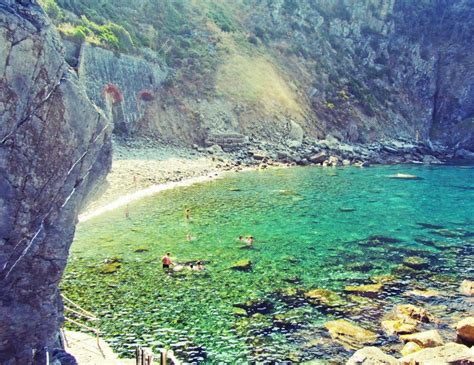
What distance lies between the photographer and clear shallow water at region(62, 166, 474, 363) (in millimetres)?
16609

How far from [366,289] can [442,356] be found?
7.16 meters

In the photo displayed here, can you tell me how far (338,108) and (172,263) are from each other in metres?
68.8

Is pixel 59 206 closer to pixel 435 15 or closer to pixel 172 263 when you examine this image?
pixel 172 263

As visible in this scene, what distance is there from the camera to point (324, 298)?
65.3 ft

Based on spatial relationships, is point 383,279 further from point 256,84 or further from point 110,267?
point 256,84

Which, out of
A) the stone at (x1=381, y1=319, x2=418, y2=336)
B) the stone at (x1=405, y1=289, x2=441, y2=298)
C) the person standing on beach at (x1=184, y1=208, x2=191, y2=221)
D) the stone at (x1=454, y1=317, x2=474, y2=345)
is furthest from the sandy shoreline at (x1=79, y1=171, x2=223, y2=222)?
the stone at (x1=454, y1=317, x2=474, y2=345)

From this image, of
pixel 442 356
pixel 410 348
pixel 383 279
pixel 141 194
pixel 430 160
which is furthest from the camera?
pixel 430 160

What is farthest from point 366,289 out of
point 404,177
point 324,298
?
point 404,177

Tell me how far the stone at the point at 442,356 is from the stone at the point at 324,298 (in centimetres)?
495

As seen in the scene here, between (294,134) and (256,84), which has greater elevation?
(256,84)

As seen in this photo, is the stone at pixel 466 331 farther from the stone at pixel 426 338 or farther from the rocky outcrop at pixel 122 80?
the rocky outcrop at pixel 122 80

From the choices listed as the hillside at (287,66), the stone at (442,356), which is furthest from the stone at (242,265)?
the hillside at (287,66)

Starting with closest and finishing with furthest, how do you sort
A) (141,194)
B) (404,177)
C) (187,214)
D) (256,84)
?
(187,214)
(141,194)
(404,177)
(256,84)

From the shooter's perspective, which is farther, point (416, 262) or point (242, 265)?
point (416, 262)
